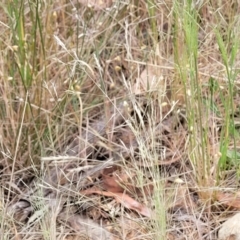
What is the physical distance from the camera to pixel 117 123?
79.6 inches

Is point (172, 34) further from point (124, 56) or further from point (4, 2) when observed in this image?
point (4, 2)

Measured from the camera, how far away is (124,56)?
2.24 metres

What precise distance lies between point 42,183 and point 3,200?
0.12m

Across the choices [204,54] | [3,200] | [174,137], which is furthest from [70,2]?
[3,200]

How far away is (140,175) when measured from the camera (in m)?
1.66

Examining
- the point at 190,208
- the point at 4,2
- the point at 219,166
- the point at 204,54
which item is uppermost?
the point at 4,2

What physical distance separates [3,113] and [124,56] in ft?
1.62

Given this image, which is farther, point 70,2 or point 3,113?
point 70,2

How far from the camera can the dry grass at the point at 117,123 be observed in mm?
1749

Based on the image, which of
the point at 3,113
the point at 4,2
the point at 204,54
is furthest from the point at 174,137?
the point at 4,2

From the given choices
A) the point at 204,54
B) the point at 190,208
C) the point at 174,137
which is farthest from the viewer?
the point at 204,54

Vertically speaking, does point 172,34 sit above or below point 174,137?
above

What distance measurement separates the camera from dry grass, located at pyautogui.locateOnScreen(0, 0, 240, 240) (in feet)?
5.74

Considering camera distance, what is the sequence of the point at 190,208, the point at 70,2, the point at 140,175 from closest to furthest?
the point at 140,175
the point at 190,208
the point at 70,2
